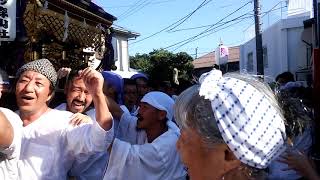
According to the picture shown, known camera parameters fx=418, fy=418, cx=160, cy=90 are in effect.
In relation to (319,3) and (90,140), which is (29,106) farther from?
(319,3)

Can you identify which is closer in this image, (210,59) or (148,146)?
(148,146)

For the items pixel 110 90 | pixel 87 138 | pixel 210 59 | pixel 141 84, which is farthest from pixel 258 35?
pixel 210 59

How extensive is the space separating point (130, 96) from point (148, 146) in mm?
2153

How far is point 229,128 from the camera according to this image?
1.31m

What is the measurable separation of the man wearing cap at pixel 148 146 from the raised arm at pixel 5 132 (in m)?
1.04

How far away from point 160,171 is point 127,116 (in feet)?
2.09

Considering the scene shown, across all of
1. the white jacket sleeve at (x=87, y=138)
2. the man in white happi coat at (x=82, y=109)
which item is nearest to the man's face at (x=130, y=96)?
the man in white happi coat at (x=82, y=109)

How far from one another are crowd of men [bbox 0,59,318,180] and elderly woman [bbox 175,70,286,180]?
812 millimetres

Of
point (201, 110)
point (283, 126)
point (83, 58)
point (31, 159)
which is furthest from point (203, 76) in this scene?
point (83, 58)

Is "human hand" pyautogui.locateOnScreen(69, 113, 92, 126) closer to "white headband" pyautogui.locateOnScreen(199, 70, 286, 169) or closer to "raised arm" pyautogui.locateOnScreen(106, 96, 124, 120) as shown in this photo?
"raised arm" pyautogui.locateOnScreen(106, 96, 124, 120)

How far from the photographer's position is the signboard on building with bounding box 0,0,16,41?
140 inches

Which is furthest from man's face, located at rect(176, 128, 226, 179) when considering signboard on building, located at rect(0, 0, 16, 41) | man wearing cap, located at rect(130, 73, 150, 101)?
man wearing cap, located at rect(130, 73, 150, 101)

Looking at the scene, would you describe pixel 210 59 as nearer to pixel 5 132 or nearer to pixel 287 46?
pixel 287 46

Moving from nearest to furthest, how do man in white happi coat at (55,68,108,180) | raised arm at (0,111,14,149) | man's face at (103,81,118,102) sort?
raised arm at (0,111,14,149), man in white happi coat at (55,68,108,180), man's face at (103,81,118,102)
